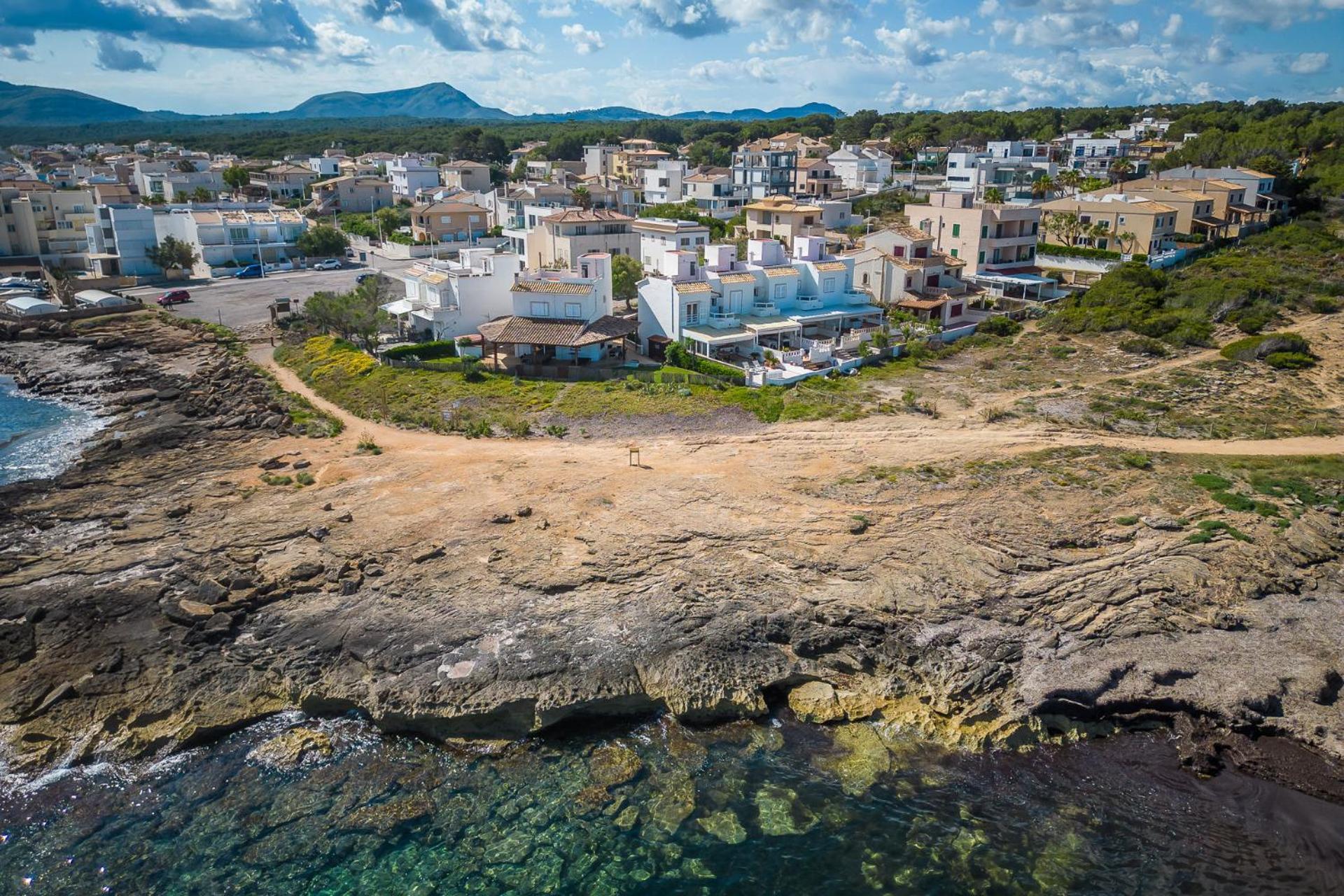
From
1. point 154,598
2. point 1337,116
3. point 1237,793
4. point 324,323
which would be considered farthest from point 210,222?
point 1337,116

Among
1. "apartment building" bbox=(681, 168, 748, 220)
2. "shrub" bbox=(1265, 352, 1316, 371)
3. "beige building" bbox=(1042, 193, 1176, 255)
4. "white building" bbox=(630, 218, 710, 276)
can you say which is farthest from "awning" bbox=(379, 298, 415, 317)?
"beige building" bbox=(1042, 193, 1176, 255)

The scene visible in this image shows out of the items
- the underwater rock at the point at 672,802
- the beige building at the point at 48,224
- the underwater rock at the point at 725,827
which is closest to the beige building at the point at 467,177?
the beige building at the point at 48,224

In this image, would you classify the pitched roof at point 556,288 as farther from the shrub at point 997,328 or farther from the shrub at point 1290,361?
the shrub at point 1290,361

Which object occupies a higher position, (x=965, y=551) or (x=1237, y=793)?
(x=965, y=551)

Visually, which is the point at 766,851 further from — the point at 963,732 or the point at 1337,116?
the point at 1337,116

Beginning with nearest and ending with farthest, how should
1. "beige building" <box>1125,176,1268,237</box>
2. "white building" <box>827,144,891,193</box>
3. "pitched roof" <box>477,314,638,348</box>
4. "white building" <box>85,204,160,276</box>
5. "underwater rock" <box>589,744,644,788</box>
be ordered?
"underwater rock" <box>589,744,644,788</box>
"pitched roof" <box>477,314,638,348</box>
"beige building" <box>1125,176,1268,237</box>
"white building" <box>85,204,160,276</box>
"white building" <box>827,144,891,193</box>

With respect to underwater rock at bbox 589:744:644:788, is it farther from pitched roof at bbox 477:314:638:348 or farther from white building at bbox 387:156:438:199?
white building at bbox 387:156:438:199

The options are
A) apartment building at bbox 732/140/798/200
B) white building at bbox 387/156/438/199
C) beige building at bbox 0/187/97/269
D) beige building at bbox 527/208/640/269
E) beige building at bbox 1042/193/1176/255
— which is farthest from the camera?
white building at bbox 387/156/438/199
